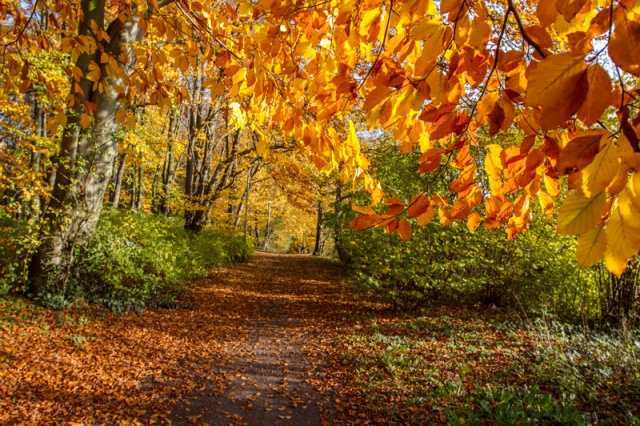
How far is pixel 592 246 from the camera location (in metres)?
0.71

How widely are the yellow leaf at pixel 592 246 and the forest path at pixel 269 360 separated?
3802 mm

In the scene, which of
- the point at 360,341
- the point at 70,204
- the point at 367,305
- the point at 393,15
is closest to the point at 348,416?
the point at 360,341

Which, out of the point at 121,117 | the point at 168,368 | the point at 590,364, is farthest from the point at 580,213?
the point at 168,368

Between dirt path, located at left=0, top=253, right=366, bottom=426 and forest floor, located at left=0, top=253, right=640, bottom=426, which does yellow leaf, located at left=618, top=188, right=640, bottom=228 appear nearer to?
forest floor, located at left=0, top=253, right=640, bottom=426

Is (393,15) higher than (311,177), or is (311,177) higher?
(311,177)

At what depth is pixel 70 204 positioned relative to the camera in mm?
6391

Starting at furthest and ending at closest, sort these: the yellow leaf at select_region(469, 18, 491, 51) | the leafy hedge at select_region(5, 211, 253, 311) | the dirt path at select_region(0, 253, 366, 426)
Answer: the leafy hedge at select_region(5, 211, 253, 311)
the dirt path at select_region(0, 253, 366, 426)
the yellow leaf at select_region(469, 18, 491, 51)

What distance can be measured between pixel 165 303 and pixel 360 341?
4124 mm

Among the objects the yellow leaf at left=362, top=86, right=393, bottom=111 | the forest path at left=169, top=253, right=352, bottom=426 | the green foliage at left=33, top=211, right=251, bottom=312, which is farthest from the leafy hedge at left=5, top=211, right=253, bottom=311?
the yellow leaf at left=362, top=86, right=393, bottom=111

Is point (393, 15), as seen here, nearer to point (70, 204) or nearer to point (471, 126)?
point (471, 126)

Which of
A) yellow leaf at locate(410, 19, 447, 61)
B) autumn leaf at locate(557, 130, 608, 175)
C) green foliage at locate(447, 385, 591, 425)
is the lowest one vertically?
green foliage at locate(447, 385, 591, 425)

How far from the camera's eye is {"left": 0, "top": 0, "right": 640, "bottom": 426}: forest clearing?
1038 mm

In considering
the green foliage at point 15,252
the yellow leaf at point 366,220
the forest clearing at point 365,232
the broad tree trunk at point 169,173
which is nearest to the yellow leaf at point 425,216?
the forest clearing at point 365,232

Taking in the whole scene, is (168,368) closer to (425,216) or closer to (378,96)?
(425,216)
